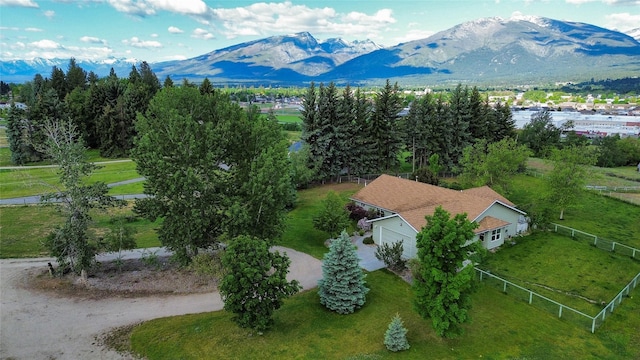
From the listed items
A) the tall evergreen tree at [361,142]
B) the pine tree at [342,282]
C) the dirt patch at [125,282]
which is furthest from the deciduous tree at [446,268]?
the tall evergreen tree at [361,142]

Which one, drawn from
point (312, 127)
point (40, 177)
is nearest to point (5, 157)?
point (40, 177)

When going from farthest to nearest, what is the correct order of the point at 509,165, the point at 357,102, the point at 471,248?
the point at 357,102
the point at 509,165
the point at 471,248

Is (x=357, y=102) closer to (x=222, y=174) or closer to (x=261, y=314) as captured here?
(x=222, y=174)

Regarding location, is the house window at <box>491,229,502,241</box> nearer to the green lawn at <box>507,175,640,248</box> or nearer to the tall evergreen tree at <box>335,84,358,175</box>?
the green lawn at <box>507,175,640,248</box>

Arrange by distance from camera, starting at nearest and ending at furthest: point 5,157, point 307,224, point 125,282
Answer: point 125,282, point 307,224, point 5,157

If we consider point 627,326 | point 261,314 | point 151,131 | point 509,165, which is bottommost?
point 627,326

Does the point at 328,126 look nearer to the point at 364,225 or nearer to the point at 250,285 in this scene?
the point at 364,225

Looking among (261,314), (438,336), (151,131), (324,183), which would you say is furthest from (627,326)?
(324,183)
